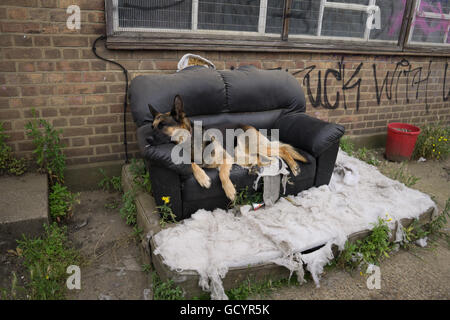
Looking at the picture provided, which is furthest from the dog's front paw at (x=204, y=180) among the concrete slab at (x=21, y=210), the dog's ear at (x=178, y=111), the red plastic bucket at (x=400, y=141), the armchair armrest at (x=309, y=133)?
the red plastic bucket at (x=400, y=141)

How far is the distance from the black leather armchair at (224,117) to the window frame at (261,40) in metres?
0.48

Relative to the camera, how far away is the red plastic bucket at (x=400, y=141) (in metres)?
4.85

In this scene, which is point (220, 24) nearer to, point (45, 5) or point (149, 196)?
point (45, 5)

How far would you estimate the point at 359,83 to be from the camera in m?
5.04

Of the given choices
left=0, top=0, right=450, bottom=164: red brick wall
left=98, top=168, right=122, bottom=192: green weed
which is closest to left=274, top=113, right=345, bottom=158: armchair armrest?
left=0, top=0, right=450, bottom=164: red brick wall

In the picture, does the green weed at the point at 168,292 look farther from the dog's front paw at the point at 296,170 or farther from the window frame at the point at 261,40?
the window frame at the point at 261,40

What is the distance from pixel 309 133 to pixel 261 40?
164 cm

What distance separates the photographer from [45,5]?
10.1 ft

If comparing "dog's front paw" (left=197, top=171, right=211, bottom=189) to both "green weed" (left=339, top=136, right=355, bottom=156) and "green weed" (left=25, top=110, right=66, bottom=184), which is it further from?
"green weed" (left=339, top=136, right=355, bottom=156)

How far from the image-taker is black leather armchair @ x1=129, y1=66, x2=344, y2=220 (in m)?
2.64

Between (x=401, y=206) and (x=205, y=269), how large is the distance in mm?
Answer: 2105

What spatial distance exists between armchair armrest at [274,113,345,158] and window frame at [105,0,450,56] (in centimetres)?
120

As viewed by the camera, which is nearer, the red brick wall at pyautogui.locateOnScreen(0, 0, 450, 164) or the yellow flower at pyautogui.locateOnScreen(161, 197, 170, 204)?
the yellow flower at pyautogui.locateOnScreen(161, 197, 170, 204)

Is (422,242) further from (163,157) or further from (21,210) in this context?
(21,210)
